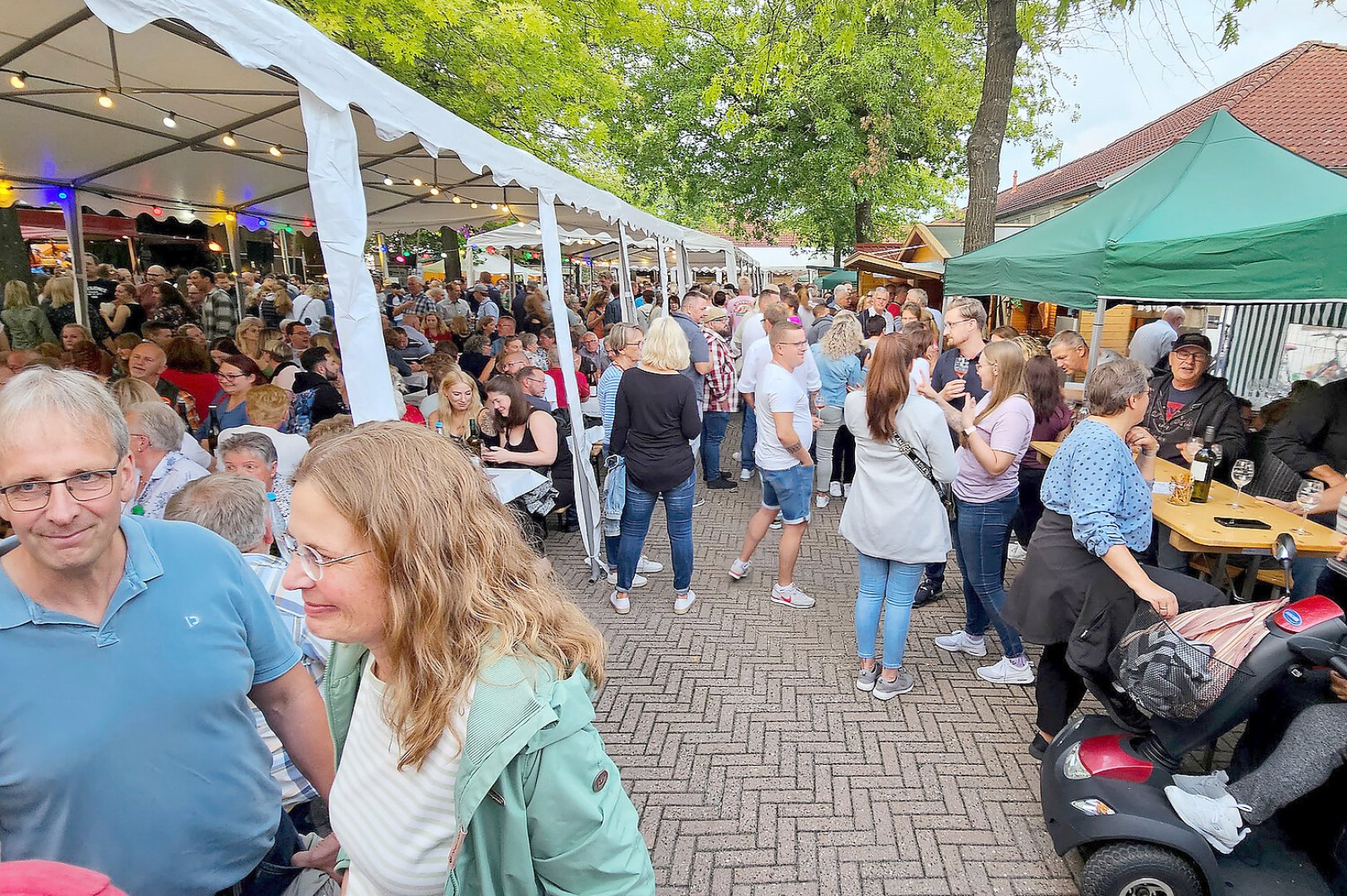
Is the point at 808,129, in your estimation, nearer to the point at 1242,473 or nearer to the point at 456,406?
the point at 456,406

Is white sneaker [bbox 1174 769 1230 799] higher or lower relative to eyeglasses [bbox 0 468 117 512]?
lower

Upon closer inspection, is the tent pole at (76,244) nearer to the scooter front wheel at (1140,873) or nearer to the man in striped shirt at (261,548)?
the man in striped shirt at (261,548)

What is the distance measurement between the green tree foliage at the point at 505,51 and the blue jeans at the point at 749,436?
468 centimetres

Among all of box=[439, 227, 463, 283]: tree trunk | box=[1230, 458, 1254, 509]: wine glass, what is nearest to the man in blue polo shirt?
box=[1230, 458, 1254, 509]: wine glass

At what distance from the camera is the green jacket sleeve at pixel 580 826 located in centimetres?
106

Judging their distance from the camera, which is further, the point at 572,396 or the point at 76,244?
the point at 76,244

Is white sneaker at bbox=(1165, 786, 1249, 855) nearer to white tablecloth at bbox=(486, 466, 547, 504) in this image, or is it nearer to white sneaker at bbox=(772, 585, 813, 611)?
white sneaker at bbox=(772, 585, 813, 611)

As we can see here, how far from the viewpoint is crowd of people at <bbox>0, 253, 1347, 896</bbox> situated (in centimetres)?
113

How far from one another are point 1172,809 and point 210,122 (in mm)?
7858

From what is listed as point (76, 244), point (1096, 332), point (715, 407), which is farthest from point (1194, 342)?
point (76, 244)

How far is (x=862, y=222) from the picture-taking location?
20.3 m

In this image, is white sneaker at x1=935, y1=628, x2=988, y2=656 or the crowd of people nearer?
the crowd of people

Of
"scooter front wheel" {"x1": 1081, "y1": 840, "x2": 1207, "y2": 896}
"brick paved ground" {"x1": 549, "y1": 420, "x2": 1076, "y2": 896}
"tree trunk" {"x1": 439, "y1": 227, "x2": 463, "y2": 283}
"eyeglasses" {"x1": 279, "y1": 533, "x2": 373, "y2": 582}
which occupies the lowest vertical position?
"brick paved ground" {"x1": 549, "y1": 420, "x2": 1076, "y2": 896}

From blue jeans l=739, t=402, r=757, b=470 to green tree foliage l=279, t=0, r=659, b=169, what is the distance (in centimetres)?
468
